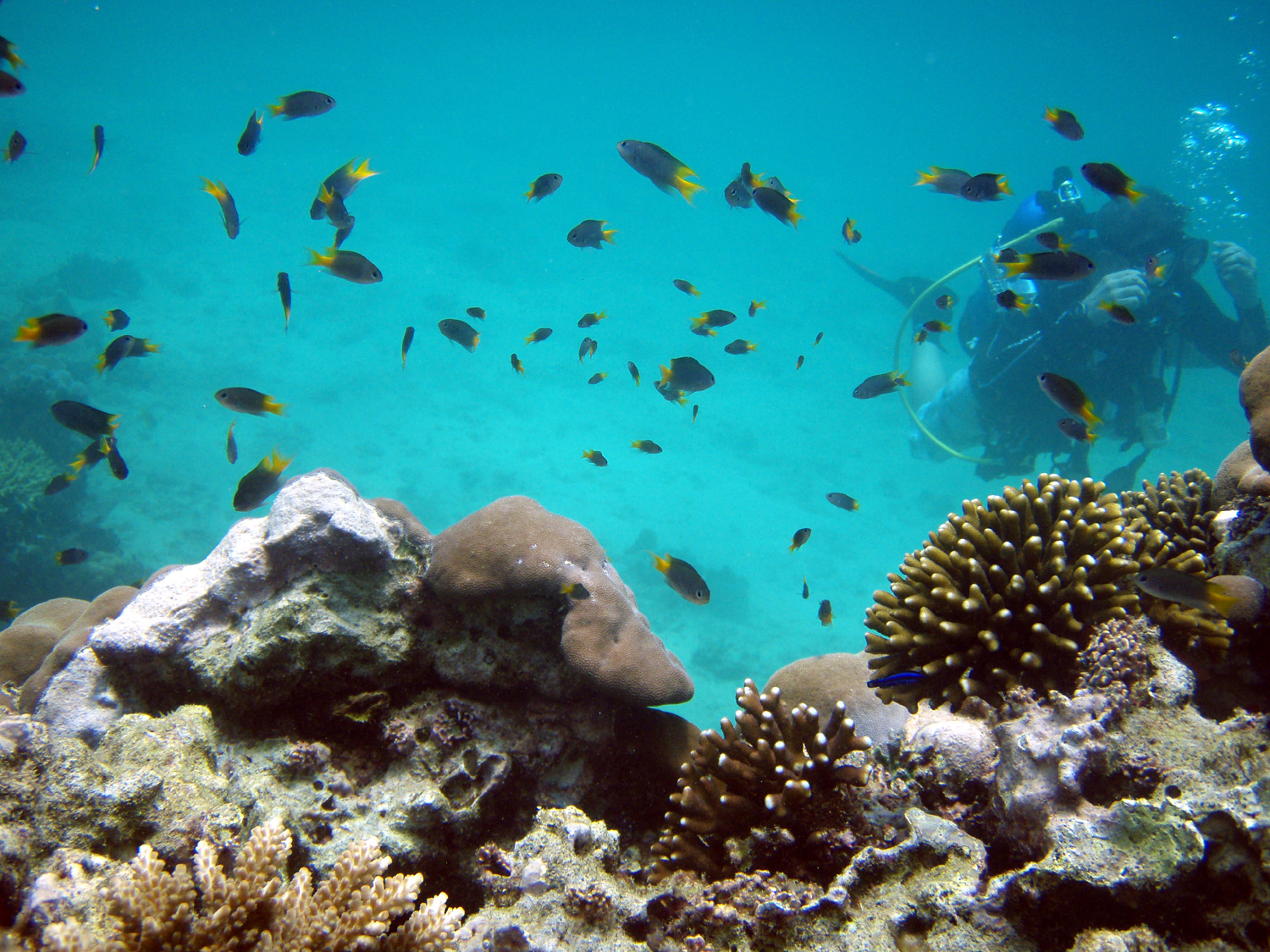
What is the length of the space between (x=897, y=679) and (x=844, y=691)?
2.81ft

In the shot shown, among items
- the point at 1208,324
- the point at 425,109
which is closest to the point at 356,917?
the point at 1208,324

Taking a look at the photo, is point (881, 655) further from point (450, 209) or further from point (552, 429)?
point (450, 209)

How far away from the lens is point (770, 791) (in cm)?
237

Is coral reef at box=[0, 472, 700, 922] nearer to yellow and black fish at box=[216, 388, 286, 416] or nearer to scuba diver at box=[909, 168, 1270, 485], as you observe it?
yellow and black fish at box=[216, 388, 286, 416]

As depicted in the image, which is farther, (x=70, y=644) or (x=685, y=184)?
(x=685, y=184)

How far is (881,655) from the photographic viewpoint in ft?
10.4

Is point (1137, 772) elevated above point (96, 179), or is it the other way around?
point (96, 179)

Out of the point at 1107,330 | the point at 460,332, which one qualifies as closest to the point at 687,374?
the point at 460,332

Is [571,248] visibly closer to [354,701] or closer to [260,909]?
[354,701]

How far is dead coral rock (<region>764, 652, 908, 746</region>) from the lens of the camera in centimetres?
338

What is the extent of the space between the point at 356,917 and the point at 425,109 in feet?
366

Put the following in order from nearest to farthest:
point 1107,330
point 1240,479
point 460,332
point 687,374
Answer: point 1240,479, point 687,374, point 460,332, point 1107,330

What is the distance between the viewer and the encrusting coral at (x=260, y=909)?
5.22 ft

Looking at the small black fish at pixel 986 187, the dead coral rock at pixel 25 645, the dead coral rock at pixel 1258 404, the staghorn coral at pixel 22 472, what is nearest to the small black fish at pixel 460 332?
the dead coral rock at pixel 25 645
